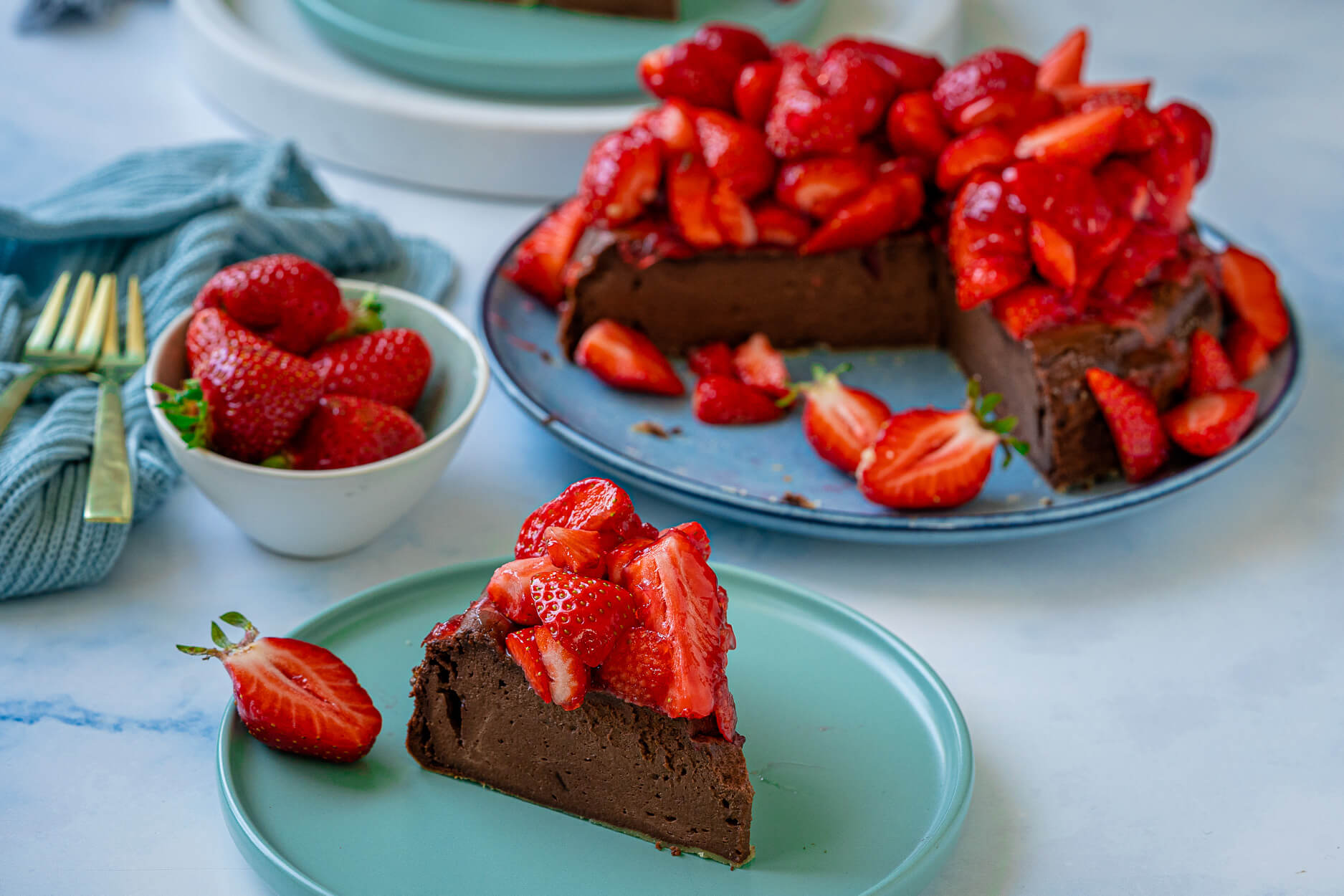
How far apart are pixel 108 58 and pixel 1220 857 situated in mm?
3273

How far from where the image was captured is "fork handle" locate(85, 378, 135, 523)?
1.75 meters

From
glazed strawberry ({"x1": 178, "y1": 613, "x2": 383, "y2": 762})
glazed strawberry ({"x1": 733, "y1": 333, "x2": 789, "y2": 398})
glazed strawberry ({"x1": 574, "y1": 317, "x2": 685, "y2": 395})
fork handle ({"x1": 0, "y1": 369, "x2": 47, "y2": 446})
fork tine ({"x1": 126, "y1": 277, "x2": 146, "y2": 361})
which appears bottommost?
glazed strawberry ({"x1": 733, "y1": 333, "x2": 789, "y2": 398})

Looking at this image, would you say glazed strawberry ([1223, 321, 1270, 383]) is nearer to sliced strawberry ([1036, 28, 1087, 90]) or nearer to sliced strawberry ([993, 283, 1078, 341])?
sliced strawberry ([993, 283, 1078, 341])

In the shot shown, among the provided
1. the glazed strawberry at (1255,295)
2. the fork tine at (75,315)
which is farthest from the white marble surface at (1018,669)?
the fork tine at (75,315)

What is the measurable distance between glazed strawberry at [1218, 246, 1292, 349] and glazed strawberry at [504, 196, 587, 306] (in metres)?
1.16

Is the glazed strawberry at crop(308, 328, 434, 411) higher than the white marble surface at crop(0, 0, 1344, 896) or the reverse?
higher

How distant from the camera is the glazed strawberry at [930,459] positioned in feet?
6.41

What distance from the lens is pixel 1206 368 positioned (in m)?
2.18

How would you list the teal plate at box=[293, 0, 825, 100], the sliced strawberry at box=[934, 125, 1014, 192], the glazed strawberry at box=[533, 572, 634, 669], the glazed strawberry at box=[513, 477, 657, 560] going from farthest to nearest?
the teal plate at box=[293, 0, 825, 100] < the sliced strawberry at box=[934, 125, 1014, 192] < the glazed strawberry at box=[513, 477, 657, 560] < the glazed strawberry at box=[533, 572, 634, 669]

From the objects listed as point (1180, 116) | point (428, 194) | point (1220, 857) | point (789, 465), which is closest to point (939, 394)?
point (789, 465)

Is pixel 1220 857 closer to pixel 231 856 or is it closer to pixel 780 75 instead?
pixel 231 856

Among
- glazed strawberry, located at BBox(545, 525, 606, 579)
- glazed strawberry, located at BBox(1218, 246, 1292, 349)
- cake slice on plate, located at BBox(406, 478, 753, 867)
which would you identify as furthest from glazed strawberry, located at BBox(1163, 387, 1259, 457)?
glazed strawberry, located at BBox(545, 525, 606, 579)

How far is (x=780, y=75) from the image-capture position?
7.91ft

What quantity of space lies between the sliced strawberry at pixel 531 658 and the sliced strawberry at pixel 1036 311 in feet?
3.62
